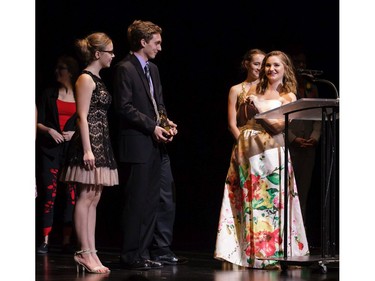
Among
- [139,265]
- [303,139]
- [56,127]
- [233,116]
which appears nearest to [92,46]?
[233,116]

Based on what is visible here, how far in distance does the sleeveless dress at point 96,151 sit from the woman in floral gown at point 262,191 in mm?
843

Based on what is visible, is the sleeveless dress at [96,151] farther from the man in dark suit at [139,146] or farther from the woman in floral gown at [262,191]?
the woman in floral gown at [262,191]

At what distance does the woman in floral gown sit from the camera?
549 cm

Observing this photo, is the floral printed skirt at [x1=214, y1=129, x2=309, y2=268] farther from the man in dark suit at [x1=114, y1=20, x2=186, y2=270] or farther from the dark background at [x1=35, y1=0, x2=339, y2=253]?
the dark background at [x1=35, y1=0, x2=339, y2=253]

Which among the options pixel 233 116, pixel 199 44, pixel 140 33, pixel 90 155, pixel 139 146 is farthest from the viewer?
pixel 199 44

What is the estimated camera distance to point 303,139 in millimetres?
6609

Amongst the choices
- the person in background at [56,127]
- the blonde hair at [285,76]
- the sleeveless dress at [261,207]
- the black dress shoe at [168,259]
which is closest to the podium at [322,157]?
the sleeveless dress at [261,207]

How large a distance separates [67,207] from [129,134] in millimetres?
1557

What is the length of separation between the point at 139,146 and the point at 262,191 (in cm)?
81

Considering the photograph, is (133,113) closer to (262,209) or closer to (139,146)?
(139,146)

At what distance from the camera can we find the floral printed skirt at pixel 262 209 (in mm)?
5488

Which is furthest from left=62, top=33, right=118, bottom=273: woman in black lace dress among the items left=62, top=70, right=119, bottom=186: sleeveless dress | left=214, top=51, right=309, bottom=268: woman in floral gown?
left=214, top=51, right=309, bottom=268: woman in floral gown
